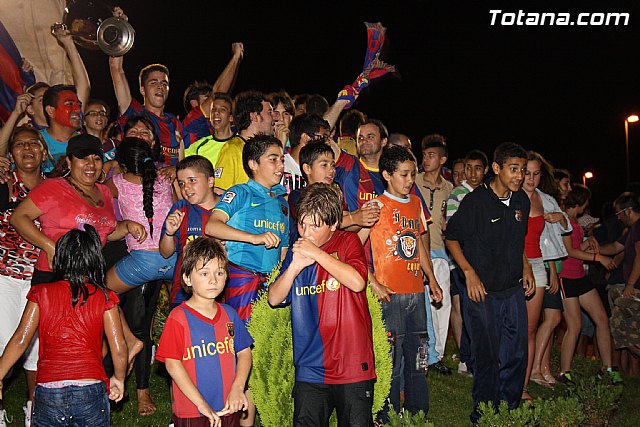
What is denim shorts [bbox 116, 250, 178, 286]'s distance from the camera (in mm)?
6805

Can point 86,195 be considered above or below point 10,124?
below

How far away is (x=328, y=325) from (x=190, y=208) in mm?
1934

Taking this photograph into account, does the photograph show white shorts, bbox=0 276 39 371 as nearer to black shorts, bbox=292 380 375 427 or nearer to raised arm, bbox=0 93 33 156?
raised arm, bbox=0 93 33 156

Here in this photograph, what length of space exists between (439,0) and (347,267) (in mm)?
25574

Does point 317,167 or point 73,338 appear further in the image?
point 317,167

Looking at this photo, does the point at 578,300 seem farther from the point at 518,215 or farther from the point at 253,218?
the point at 253,218

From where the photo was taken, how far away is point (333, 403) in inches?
199

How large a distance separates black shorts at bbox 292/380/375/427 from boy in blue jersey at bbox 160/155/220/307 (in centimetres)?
164

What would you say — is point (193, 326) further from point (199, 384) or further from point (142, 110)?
point (142, 110)

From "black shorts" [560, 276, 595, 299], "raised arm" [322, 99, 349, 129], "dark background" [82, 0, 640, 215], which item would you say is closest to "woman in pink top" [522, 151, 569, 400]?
"black shorts" [560, 276, 595, 299]

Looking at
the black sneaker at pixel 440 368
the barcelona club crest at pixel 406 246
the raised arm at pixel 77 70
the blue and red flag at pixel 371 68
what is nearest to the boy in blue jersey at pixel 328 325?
the barcelona club crest at pixel 406 246

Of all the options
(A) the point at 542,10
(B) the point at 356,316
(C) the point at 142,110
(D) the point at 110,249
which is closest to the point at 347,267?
(B) the point at 356,316

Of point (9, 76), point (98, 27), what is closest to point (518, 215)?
point (98, 27)

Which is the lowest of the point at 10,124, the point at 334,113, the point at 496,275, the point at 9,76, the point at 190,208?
the point at 496,275
